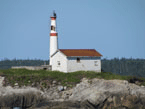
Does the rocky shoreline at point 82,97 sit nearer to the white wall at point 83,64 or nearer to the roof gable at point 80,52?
the white wall at point 83,64

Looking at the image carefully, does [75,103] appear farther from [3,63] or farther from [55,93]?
[3,63]

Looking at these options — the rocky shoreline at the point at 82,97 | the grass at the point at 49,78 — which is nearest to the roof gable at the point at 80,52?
the grass at the point at 49,78

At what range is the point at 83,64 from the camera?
134 feet

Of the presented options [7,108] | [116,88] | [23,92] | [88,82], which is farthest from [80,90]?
[7,108]

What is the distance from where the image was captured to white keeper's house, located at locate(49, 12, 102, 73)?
4044 cm

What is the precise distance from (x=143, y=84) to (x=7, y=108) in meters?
17.9

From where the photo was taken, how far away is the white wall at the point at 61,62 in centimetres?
4066

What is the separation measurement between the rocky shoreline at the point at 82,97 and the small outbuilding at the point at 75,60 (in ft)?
23.7

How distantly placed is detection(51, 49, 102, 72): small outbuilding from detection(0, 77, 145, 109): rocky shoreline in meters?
7.23

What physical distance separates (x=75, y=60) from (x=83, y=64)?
1.37 m

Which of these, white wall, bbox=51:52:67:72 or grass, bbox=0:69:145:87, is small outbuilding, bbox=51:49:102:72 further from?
grass, bbox=0:69:145:87

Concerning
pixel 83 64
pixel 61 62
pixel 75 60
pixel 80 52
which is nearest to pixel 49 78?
pixel 61 62

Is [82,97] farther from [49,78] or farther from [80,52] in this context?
[80,52]

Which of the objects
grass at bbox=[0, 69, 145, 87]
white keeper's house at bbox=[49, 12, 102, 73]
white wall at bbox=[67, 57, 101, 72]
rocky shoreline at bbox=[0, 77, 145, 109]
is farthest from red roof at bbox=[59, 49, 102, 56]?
rocky shoreline at bbox=[0, 77, 145, 109]
